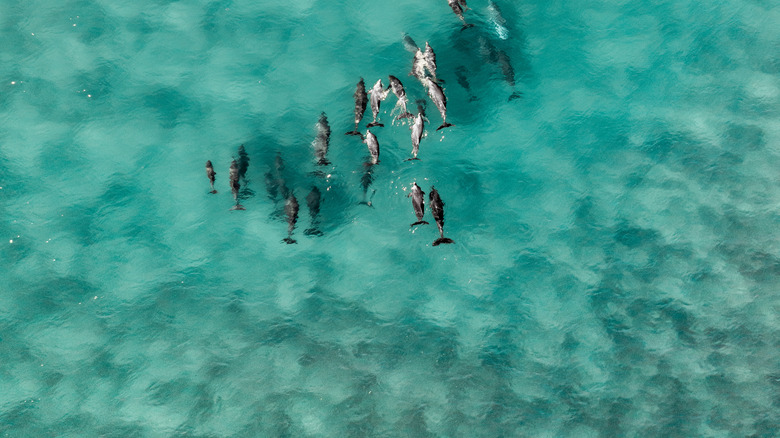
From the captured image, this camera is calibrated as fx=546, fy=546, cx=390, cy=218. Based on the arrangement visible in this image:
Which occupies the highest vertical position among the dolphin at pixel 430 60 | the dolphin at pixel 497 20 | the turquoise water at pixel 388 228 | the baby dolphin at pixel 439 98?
the dolphin at pixel 497 20

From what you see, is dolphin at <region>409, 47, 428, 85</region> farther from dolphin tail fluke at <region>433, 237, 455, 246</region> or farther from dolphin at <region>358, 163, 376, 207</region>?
dolphin tail fluke at <region>433, 237, 455, 246</region>

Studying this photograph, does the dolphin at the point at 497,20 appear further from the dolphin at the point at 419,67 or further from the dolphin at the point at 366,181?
the dolphin at the point at 366,181

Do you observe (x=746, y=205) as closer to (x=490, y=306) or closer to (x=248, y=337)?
(x=490, y=306)

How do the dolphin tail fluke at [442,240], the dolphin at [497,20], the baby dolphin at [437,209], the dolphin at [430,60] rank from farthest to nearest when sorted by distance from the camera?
the dolphin at [497,20], the dolphin at [430,60], the dolphin tail fluke at [442,240], the baby dolphin at [437,209]

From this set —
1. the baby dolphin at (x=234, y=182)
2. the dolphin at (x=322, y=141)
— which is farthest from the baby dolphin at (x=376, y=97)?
the baby dolphin at (x=234, y=182)

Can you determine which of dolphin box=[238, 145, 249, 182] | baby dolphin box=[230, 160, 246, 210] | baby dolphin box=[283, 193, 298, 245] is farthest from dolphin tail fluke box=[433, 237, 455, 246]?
dolphin box=[238, 145, 249, 182]

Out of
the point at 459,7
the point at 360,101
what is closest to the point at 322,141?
the point at 360,101

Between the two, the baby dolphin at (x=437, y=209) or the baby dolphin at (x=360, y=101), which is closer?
the baby dolphin at (x=437, y=209)
